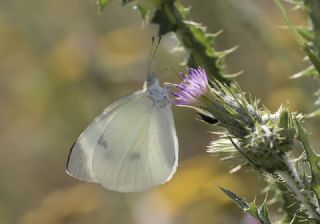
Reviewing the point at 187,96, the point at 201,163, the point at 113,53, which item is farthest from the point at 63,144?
the point at 187,96

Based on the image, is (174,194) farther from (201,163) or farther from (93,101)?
(93,101)

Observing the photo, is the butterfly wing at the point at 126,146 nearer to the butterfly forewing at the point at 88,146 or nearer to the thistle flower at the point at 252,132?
the butterfly forewing at the point at 88,146

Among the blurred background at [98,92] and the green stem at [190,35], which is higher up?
the green stem at [190,35]

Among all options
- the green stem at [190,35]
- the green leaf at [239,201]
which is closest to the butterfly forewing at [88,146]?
the green stem at [190,35]

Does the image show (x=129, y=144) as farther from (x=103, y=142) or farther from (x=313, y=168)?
(x=313, y=168)

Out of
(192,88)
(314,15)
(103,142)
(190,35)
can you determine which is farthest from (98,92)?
(192,88)

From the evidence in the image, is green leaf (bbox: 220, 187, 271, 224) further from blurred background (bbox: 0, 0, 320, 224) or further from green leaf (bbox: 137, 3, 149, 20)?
blurred background (bbox: 0, 0, 320, 224)

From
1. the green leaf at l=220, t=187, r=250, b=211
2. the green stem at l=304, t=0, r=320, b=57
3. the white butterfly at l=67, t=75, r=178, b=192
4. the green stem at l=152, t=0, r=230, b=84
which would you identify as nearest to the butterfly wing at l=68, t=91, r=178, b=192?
the white butterfly at l=67, t=75, r=178, b=192
